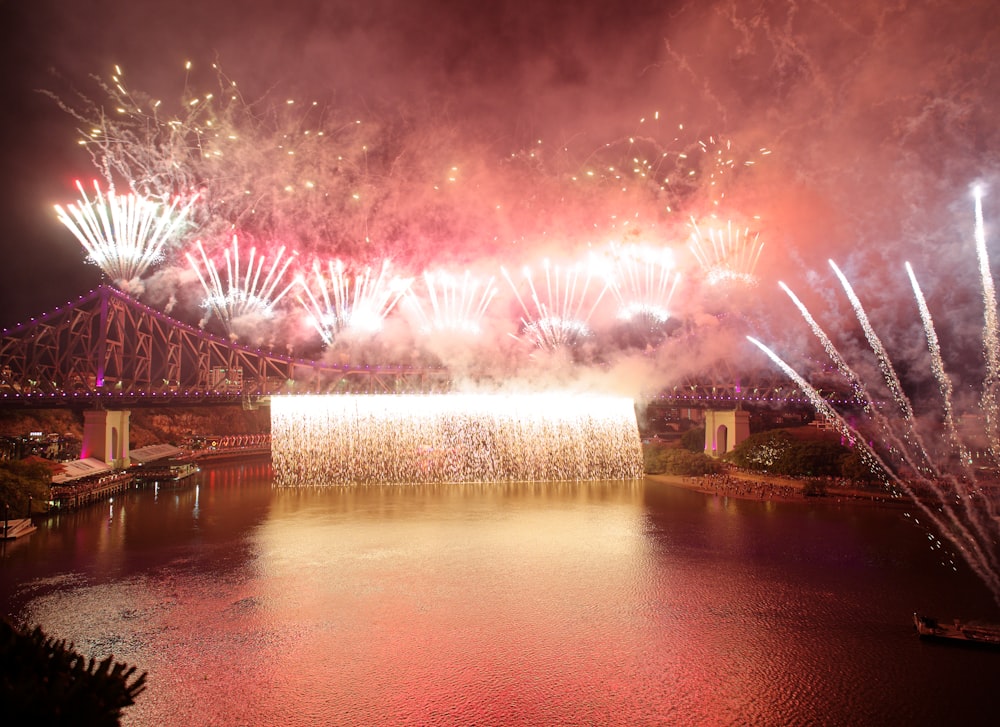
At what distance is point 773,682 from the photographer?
577 inches

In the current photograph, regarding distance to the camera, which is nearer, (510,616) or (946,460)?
(510,616)

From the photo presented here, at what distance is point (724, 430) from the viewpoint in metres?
59.8

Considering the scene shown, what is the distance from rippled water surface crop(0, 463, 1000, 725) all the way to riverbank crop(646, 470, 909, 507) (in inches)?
203

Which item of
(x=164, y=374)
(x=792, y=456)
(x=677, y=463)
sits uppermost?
(x=164, y=374)

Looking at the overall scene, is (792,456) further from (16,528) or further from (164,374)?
(164,374)

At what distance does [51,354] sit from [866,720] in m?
62.6

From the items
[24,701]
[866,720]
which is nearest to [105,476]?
[24,701]

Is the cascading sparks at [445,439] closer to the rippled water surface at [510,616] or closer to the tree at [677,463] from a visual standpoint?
the tree at [677,463]

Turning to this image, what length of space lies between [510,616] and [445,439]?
28.9 m

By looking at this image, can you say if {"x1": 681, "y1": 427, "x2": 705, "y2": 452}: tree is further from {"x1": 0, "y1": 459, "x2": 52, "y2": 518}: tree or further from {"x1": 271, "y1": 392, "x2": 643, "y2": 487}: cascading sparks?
{"x1": 0, "y1": 459, "x2": 52, "y2": 518}: tree

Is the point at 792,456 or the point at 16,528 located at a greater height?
the point at 792,456

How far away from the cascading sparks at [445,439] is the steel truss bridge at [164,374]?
253 inches

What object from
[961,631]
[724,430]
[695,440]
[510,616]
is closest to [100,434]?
[510,616]

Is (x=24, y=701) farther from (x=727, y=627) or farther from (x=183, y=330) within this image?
(x=183, y=330)
